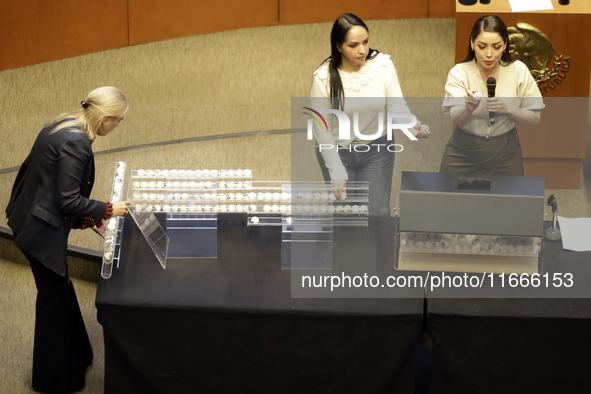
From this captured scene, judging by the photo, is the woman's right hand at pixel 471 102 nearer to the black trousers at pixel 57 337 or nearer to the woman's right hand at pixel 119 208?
the woman's right hand at pixel 119 208

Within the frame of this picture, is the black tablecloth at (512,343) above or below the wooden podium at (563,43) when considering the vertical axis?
below

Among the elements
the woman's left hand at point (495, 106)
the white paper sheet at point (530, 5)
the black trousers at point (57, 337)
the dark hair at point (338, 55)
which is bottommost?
the black trousers at point (57, 337)

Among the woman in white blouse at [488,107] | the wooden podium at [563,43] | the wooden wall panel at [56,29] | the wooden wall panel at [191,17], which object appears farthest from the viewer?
the wooden wall panel at [191,17]

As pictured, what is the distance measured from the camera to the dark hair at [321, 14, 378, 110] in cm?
301

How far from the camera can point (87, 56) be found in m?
6.21

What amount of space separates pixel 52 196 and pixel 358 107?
1.27 m

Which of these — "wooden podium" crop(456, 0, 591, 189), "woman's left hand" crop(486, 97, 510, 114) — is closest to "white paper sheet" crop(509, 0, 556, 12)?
"wooden podium" crop(456, 0, 591, 189)

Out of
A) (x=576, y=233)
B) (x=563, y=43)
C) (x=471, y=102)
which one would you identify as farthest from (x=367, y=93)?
(x=563, y=43)

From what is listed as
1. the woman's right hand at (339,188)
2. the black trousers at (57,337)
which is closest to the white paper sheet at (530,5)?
the woman's right hand at (339,188)

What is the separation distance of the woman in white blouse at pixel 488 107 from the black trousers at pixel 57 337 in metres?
1.62

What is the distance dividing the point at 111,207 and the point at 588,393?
195cm

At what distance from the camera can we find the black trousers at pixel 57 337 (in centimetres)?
288

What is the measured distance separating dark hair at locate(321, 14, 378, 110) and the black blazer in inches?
41.0

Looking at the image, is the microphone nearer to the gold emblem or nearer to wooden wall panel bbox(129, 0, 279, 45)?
the gold emblem
